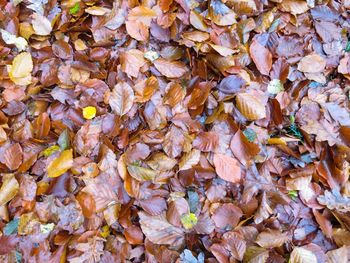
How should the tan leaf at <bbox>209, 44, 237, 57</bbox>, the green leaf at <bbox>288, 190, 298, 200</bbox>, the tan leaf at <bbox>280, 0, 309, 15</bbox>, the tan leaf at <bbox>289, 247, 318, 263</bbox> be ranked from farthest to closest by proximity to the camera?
the tan leaf at <bbox>280, 0, 309, 15</bbox> → the tan leaf at <bbox>209, 44, 237, 57</bbox> → the green leaf at <bbox>288, 190, 298, 200</bbox> → the tan leaf at <bbox>289, 247, 318, 263</bbox>

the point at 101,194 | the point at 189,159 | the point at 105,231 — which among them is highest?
the point at 189,159

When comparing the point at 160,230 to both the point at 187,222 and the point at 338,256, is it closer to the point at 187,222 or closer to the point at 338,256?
the point at 187,222

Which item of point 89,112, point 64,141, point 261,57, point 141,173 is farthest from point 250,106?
point 64,141

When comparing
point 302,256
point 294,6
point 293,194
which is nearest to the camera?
point 302,256

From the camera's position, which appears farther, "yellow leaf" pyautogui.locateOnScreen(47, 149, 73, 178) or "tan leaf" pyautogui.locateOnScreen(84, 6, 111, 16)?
"tan leaf" pyautogui.locateOnScreen(84, 6, 111, 16)

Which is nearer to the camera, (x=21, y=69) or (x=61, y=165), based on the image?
(x=61, y=165)

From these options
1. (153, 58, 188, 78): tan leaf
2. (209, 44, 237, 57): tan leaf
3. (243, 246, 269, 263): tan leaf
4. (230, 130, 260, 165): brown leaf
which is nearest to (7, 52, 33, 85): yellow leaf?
(153, 58, 188, 78): tan leaf

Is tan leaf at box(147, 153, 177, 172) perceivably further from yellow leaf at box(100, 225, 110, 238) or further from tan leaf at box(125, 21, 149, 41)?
tan leaf at box(125, 21, 149, 41)
